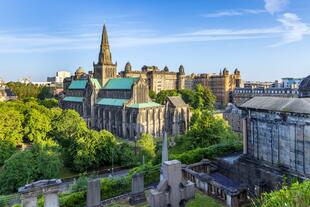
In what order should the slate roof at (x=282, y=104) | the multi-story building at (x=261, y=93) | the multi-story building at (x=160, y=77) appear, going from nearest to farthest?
the slate roof at (x=282, y=104) < the multi-story building at (x=261, y=93) < the multi-story building at (x=160, y=77)

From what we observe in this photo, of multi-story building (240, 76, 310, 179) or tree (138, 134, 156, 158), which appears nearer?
multi-story building (240, 76, 310, 179)

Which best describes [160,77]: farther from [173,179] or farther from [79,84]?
[173,179]

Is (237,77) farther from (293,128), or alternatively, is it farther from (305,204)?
(305,204)

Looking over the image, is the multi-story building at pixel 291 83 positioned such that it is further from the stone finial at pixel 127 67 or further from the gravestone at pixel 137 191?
the gravestone at pixel 137 191

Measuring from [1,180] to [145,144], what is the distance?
20526 mm

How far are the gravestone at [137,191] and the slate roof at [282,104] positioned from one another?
11036 mm

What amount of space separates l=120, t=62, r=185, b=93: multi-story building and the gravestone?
353ft

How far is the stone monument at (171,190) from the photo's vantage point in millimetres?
10585

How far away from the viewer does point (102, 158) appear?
3956 centimetres

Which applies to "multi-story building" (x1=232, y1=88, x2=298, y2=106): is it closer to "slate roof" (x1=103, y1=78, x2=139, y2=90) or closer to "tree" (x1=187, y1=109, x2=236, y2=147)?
"slate roof" (x1=103, y1=78, x2=139, y2=90)

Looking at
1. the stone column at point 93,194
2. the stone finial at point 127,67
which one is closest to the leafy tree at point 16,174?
the stone column at point 93,194

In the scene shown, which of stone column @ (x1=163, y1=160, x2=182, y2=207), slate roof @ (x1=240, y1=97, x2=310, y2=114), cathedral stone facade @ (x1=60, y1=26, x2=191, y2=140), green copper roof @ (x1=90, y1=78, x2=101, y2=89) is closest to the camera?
stone column @ (x1=163, y1=160, x2=182, y2=207)

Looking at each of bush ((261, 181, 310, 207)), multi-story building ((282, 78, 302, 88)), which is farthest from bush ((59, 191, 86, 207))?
multi-story building ((282, 78, 302, 88))

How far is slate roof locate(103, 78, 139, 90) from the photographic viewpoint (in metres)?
69.8
